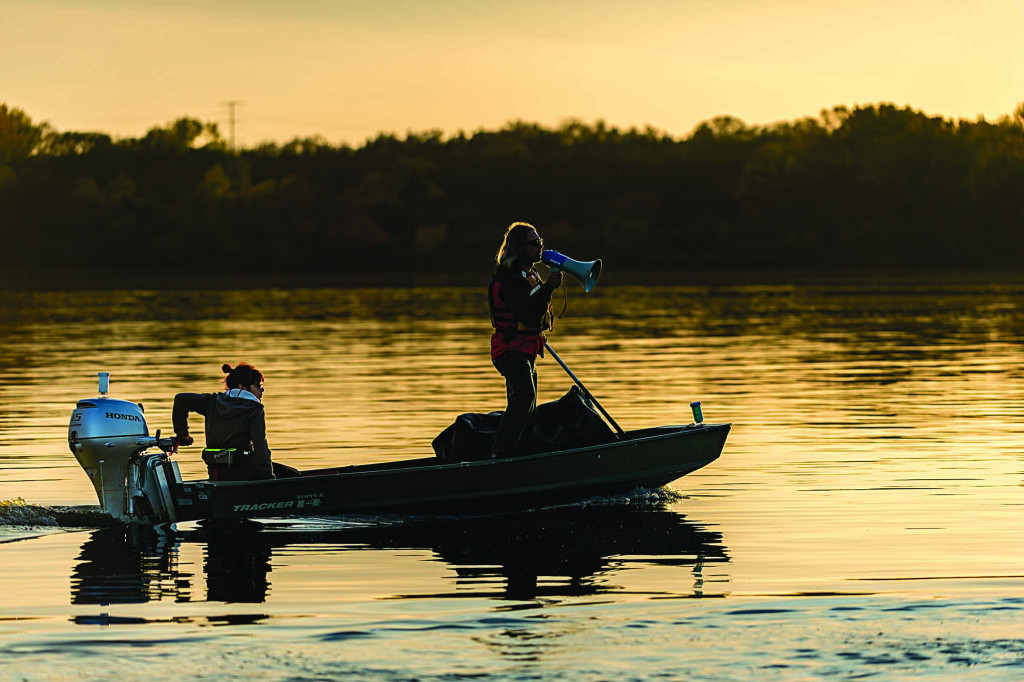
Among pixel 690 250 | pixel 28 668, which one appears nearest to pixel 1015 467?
pixel 28 668

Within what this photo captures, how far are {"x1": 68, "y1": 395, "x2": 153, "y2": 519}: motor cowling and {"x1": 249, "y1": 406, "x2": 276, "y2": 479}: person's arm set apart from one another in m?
0.78

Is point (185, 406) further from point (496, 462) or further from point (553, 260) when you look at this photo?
point (553, 260)

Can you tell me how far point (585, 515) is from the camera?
525 inches

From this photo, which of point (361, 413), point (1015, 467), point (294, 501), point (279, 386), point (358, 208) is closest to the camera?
point (294, 501)

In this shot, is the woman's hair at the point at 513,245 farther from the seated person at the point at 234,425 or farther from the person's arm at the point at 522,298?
the seated person at the point at 234,425

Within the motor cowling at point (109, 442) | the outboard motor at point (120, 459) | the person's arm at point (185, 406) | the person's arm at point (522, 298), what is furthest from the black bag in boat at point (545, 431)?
the motor cowling at point (109, 442)

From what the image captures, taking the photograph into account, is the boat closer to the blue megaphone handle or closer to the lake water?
the lake water

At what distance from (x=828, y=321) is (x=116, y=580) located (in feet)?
124

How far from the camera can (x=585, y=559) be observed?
11.2 m

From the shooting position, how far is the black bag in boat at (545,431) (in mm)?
13703

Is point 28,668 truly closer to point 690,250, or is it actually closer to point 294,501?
point 294,501

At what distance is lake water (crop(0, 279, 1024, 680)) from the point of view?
27.2 ft

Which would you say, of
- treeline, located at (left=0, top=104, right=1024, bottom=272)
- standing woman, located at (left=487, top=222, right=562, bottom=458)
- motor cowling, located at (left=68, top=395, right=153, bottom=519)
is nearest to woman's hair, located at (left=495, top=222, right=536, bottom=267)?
standing woman, located at (left=487, top=222, right=562, bottom=458)

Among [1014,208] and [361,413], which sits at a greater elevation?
[1014,208]
